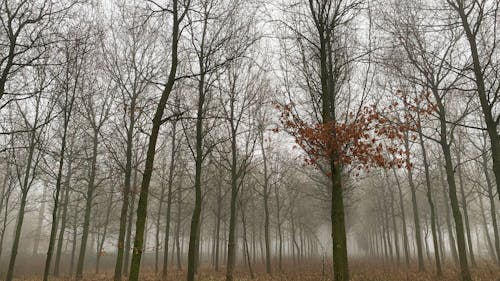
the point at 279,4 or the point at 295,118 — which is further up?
the point at 279,4

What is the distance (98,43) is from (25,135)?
5.35 meters

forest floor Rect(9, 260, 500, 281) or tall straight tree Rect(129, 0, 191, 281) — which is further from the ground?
tall straight tree Rect(129, 0, 191, 281)

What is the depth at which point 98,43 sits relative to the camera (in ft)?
38.4

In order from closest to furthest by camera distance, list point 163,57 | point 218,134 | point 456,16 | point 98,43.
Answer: point 456,16 < point 98,43 < point 163,57 < point 218,134

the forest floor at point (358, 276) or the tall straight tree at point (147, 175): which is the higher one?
the tall straight tree at point (147, 175)

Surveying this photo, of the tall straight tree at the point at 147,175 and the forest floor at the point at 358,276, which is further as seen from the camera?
the forest floor at the point at 358,276

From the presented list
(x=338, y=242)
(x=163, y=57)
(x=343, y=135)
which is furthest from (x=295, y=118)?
(x=163, y=57)

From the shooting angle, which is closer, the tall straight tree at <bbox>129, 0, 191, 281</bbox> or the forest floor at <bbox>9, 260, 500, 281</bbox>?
the tall straight tree at <bbox>129, 0, 191, 281</bbox>

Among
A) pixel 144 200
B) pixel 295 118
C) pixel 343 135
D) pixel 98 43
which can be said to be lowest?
pixel 144 200

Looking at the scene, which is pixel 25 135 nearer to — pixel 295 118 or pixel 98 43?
pixel 98 43

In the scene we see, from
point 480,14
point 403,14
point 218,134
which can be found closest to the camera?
point 480,14

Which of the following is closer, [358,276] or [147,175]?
[147,175]

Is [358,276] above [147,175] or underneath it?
underneath

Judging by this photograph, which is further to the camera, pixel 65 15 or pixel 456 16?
pixel 456 16
